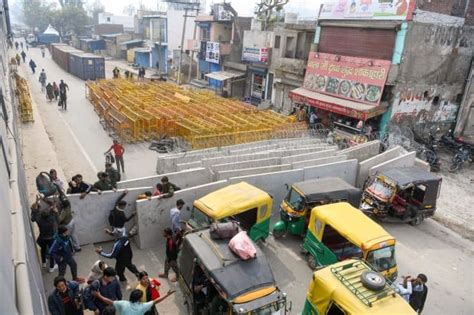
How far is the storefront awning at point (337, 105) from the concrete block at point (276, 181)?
29.8 feet

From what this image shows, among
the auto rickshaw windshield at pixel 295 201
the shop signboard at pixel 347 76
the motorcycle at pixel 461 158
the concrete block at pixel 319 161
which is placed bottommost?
the motorcycle at pixel 461 158

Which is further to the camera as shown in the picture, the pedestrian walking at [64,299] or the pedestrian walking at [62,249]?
the pedestrian walking at [62,249]

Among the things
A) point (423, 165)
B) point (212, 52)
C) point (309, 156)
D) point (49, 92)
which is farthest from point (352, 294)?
point (212, 52)

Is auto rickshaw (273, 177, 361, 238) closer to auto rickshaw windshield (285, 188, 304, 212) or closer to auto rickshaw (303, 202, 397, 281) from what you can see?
auto rickshaw windshield (285, 188, 304, 212)

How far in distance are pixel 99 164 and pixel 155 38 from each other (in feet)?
147

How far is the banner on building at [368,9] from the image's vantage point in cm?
1902

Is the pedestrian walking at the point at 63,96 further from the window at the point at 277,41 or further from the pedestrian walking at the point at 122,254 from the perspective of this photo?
the pedestrian walking at the point at 122,254

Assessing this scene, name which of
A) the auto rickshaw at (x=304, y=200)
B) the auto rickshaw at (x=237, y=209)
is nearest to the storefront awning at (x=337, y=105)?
the auto rickshaw at (x=304, y=200)

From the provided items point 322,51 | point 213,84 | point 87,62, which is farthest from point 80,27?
point 322,51

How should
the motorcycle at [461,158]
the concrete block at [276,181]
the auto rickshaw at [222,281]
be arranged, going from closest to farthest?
the auto rickshaw at [222,281], the concrete block at [276,181], the motorcycle at [461,158]

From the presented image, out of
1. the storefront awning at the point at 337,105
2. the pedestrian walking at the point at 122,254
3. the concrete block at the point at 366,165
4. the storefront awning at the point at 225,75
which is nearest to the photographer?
the pedestrian walking at the point at 122,254

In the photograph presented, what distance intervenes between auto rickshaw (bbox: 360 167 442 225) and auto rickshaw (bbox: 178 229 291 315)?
686 centimetres

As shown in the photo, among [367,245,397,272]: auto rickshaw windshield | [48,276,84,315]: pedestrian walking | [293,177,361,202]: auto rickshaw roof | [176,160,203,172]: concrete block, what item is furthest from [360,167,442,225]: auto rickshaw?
[48,276,84,315]: pedestrian walking

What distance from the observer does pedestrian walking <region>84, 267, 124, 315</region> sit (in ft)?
20.4
